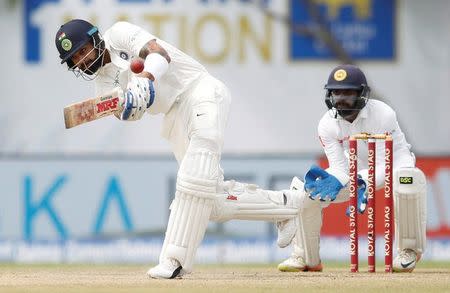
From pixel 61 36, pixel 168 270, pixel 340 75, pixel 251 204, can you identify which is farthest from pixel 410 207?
pixel 61 36

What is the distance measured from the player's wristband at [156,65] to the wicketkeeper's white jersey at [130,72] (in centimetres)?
22

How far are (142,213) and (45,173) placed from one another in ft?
2.96

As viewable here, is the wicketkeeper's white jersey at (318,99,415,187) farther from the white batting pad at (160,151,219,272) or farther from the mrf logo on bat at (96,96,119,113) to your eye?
the mrf logo on bat at (96,96,119,113)

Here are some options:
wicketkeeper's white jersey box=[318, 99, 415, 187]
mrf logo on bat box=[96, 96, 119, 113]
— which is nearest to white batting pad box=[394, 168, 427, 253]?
wicketkeeper's white jersey box=[318, 99, 415, 187]

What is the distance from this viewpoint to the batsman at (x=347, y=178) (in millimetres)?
10375

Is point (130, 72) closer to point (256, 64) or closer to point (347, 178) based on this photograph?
point (347, 178)

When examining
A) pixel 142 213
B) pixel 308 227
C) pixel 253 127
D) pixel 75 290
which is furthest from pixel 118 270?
pixel 253 127

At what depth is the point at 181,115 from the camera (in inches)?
393

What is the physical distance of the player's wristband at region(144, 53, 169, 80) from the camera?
960 cm

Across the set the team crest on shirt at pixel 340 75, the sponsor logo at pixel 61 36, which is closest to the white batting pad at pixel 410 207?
the team crest on shirt at pixel 340 75

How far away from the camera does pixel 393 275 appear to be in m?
9.94

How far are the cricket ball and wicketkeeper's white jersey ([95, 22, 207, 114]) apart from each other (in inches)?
7.9

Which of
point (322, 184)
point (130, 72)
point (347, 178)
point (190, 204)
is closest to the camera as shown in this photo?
point (190, 204)

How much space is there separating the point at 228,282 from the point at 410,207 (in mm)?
1501
